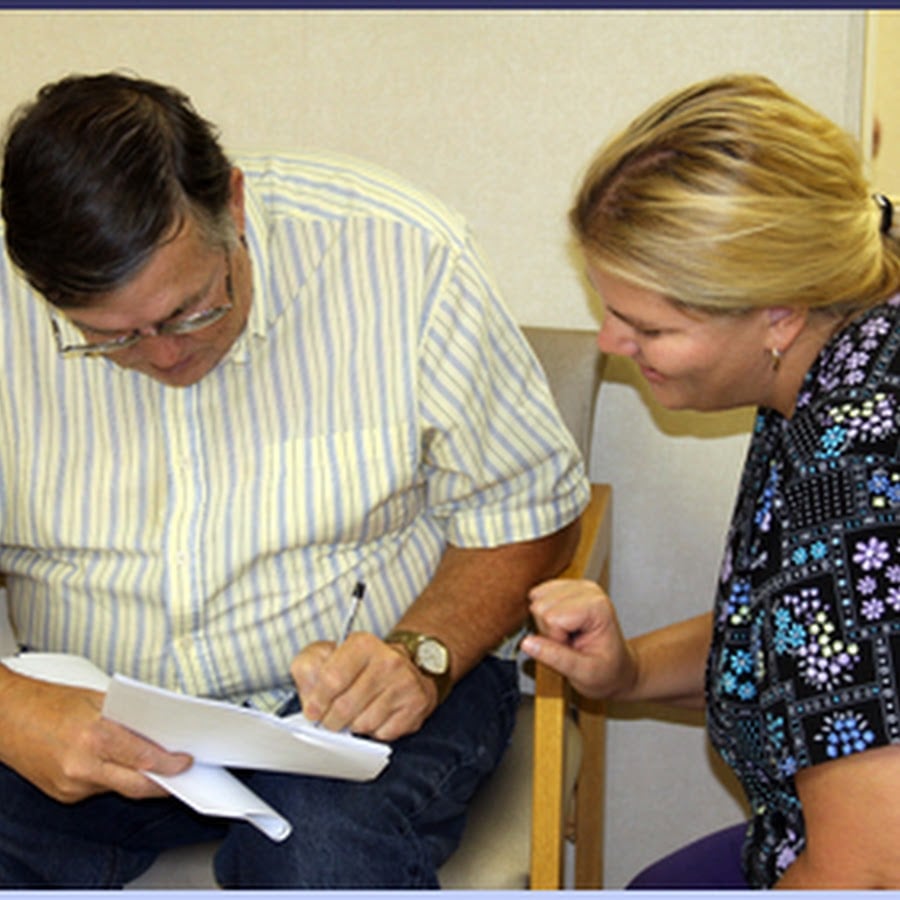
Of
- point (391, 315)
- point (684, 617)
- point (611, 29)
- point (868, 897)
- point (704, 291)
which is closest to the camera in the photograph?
point (868, 897)

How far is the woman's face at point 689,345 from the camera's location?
1336 millimetres

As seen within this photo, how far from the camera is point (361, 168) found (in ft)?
5.55

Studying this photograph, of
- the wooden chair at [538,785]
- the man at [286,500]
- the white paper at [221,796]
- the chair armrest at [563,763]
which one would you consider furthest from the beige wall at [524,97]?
the white paper at [221,796]

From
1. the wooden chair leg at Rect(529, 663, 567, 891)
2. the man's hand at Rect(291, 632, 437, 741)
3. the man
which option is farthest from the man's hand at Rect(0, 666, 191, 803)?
the wooden chair leg at Rect(529, 663, 567, 891)

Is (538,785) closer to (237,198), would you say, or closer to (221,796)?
(221,796)

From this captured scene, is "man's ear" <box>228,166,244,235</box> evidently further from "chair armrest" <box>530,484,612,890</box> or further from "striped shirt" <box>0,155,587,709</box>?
"chair armrest" <box>530,484,612,890</box>

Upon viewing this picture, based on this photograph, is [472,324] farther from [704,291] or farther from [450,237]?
[704,291]

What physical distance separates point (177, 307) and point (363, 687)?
0.44 meters

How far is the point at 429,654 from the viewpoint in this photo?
158 cm

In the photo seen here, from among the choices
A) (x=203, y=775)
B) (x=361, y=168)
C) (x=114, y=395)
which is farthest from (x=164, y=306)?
(x=203, y=775)

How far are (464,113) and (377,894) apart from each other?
1.26m

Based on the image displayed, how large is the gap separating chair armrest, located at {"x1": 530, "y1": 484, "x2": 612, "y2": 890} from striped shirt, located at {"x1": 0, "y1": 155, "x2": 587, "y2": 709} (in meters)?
0.20

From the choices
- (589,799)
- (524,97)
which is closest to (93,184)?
(524,97)

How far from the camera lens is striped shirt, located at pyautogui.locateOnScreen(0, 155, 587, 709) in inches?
63.9
